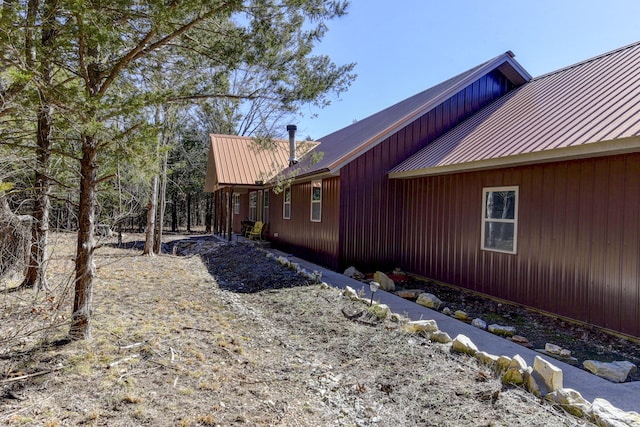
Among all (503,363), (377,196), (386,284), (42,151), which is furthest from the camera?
(377,196)

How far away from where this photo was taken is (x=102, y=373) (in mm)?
3516

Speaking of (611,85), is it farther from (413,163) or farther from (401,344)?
(401,344)

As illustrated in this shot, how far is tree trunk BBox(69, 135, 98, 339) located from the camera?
4.18 m

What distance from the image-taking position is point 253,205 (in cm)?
1942

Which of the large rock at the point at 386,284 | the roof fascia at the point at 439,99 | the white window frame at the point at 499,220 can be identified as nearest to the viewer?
the white window frame at the point at 499,220

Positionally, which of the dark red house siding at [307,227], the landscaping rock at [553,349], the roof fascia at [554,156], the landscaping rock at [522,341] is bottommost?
the landscaping rock at [522,341]

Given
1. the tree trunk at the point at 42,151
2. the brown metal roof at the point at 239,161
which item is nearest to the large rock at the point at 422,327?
the tree trunk at the point at 42,151

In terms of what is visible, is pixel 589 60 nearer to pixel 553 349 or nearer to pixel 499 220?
pixel 499 220

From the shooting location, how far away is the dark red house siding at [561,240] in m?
5.16

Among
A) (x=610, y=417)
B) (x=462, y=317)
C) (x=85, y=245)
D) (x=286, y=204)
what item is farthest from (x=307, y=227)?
(x=610, y=417)

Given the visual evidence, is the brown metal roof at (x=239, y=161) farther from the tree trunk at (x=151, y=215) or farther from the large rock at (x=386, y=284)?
the large rock at (x=386, y=284)

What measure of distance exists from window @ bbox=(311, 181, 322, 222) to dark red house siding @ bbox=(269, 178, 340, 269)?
0.66 ft

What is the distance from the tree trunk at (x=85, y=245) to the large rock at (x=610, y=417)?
4725 mm

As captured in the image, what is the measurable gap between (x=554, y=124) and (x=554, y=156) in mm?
1181
